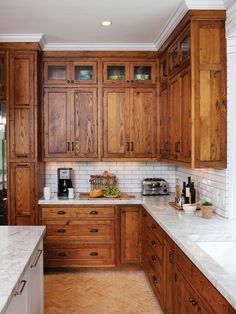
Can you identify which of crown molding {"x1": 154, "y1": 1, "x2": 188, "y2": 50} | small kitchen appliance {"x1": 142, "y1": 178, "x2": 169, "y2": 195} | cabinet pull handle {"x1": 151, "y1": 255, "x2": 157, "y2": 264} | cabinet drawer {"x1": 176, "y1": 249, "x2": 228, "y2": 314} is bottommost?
cabinet pull handle {"x1": 151, "y1": 255, "x2": 157, "y2": 264}

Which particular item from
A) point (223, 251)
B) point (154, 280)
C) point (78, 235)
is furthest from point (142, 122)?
point (223, 251)

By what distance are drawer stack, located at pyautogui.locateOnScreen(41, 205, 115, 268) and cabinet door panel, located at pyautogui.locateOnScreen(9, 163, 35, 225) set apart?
19cm

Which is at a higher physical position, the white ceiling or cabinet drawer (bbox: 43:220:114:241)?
the white ceiling

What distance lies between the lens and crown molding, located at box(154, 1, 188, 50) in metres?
3.26

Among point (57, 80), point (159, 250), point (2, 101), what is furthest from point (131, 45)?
point (159, 250)

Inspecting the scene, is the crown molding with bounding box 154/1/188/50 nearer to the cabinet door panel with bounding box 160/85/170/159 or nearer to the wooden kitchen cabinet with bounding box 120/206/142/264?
the cabinet door panel with bounding box 160/85/170/159

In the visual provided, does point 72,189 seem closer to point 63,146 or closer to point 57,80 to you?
point 63,146

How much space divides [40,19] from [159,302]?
3.01 metres

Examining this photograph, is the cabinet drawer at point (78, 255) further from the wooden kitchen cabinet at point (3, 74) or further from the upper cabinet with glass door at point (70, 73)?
the upper cabinet with glass door at point (70, 73)

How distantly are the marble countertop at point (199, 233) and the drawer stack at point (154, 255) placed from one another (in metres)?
0.17

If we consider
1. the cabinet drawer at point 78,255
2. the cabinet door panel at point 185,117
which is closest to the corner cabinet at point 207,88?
the cabinet door panel at point 185,117

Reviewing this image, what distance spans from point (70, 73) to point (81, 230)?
198cm

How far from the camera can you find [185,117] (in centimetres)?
340

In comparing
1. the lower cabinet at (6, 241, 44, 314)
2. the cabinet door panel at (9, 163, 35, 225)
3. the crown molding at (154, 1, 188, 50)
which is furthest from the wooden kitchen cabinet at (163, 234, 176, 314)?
the crown molding at (154, 1, 188, 50)
